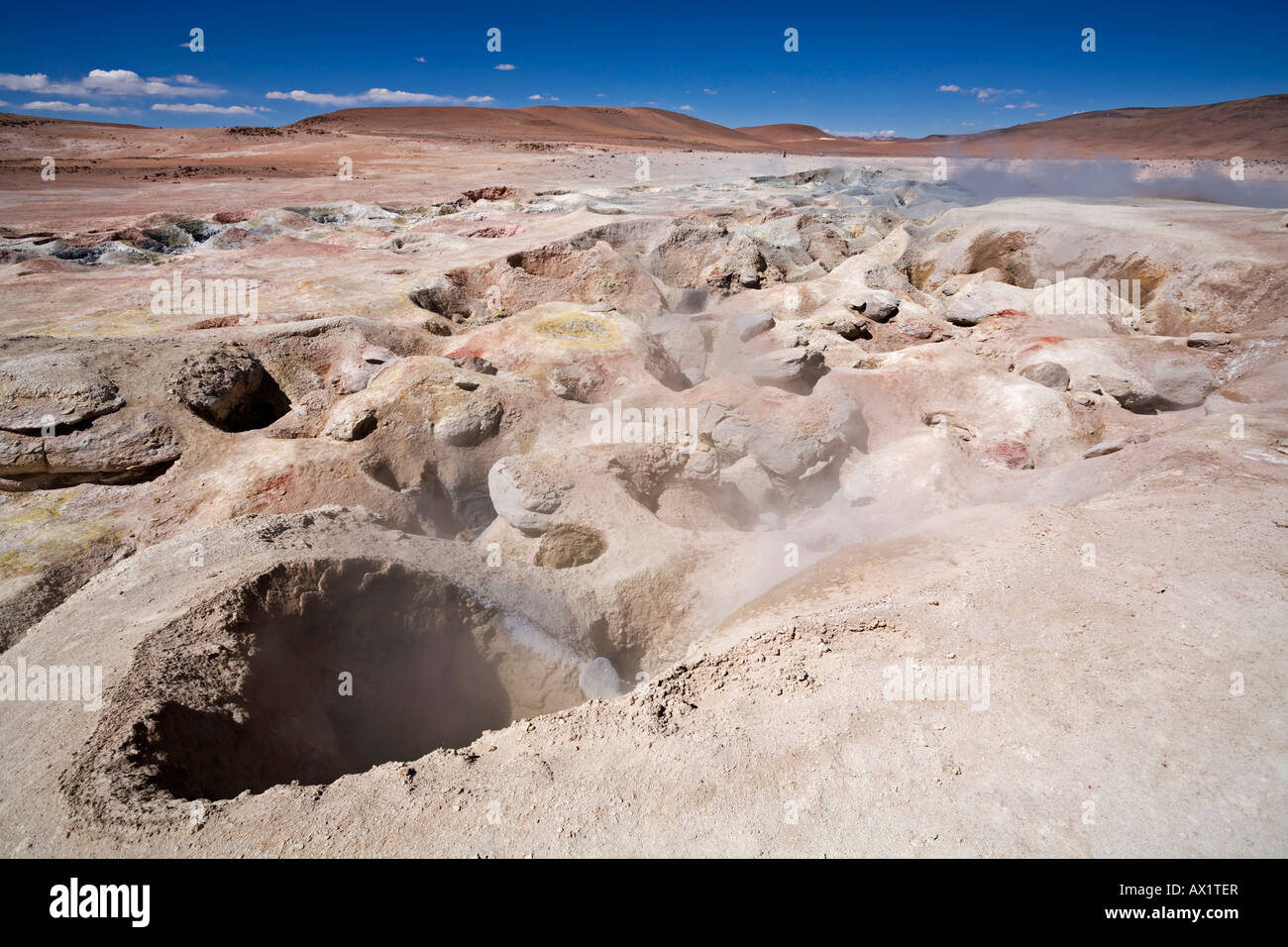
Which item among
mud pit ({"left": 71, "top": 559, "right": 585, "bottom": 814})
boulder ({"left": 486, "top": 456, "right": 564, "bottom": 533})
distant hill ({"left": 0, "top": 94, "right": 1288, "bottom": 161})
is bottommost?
mud pit ({"left": 71, "top": 559, "right": 585, "bottom": 814})

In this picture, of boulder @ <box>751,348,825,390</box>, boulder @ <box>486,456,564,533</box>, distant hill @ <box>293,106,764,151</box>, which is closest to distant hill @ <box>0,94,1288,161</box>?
distant hill @ <box>293,106,764,151</box>

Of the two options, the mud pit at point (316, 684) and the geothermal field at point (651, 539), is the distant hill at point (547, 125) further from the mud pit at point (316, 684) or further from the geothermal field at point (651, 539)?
the mud pit at point (316, 684)

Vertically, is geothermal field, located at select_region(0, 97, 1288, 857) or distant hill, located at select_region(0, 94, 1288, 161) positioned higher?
distant hill, located at select_region(0, 94, 1288, 161)

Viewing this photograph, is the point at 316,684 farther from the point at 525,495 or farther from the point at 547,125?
the point at 547,125

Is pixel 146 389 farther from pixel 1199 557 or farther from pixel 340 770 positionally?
pixel 1199 557

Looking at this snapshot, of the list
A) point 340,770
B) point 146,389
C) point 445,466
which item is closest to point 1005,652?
point 340,770

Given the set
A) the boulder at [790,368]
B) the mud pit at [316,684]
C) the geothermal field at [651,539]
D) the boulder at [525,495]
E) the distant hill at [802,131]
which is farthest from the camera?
the distant hill at [802,131]

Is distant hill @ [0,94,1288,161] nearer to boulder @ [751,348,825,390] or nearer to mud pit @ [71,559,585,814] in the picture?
boulder @ [751,348,825,390]

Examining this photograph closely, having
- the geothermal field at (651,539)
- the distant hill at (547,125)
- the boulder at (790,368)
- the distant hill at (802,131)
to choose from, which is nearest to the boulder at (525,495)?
the geothermal field at (651,539)

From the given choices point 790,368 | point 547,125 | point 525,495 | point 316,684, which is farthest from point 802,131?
point 316,684
